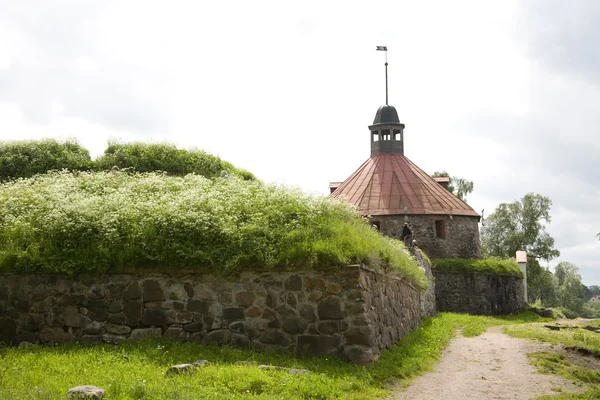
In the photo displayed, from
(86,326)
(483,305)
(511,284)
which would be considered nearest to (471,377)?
(86,326)

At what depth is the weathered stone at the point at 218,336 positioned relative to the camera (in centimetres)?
1134

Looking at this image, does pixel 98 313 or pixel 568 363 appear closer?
pixel 98 313

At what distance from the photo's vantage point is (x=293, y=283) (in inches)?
448

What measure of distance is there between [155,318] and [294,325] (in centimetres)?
255

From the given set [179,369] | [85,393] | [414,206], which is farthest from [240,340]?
[414,206]

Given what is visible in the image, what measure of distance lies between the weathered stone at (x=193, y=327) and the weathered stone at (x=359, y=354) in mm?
2678


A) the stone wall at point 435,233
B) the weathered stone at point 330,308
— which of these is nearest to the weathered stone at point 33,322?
the weathered stone at point 330,308

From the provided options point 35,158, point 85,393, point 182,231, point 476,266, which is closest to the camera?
point 85,393

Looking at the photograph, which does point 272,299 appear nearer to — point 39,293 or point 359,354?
point 359,354

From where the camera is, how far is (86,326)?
38.1 ft

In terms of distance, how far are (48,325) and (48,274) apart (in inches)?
37.5

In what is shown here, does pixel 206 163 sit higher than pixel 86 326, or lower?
higher

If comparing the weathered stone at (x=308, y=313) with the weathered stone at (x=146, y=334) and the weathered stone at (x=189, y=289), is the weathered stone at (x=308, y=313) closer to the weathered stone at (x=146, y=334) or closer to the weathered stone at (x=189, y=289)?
the weathered stone at (x=189, y=289)

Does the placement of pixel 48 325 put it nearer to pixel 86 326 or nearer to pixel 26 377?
pixel 86 326
